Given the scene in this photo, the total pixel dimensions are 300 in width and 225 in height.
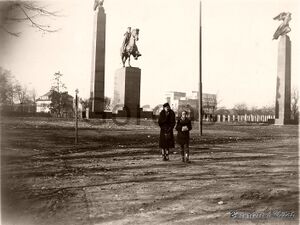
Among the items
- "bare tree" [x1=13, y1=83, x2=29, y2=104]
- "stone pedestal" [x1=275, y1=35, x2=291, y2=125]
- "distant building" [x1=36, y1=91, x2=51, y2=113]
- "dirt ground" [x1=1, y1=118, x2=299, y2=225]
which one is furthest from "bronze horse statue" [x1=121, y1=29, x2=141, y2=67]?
"dirt ground" [x1=1, y1=118, x2=299, y2=225]

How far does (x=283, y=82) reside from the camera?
93.5 ft

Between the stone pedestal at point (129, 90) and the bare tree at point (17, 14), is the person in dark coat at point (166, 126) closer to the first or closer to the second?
the bare tree at point (17, 14)

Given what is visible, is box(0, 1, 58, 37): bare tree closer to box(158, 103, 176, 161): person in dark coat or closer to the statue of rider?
box(158, 103, 176, 161): person in dark coat

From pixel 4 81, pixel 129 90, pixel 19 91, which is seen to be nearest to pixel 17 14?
pixel 4 81

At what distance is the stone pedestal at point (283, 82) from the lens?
28203mm

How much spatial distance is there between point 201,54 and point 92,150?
813cm

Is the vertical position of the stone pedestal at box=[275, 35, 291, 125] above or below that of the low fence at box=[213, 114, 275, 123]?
above

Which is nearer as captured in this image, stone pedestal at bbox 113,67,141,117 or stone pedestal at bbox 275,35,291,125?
stone pedestal at bbox 275,35,291,125

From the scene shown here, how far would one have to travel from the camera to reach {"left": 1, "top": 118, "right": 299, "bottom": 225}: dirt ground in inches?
216

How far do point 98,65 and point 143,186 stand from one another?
23.8 m

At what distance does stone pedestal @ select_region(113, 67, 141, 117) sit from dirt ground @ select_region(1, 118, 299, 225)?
16651mm

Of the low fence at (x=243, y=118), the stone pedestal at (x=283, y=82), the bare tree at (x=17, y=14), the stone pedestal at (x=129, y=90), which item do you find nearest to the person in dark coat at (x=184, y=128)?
the bare tree at (x=17, y=14)

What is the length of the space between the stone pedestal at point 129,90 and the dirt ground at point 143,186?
16.7 metres

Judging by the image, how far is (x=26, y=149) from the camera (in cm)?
1138
